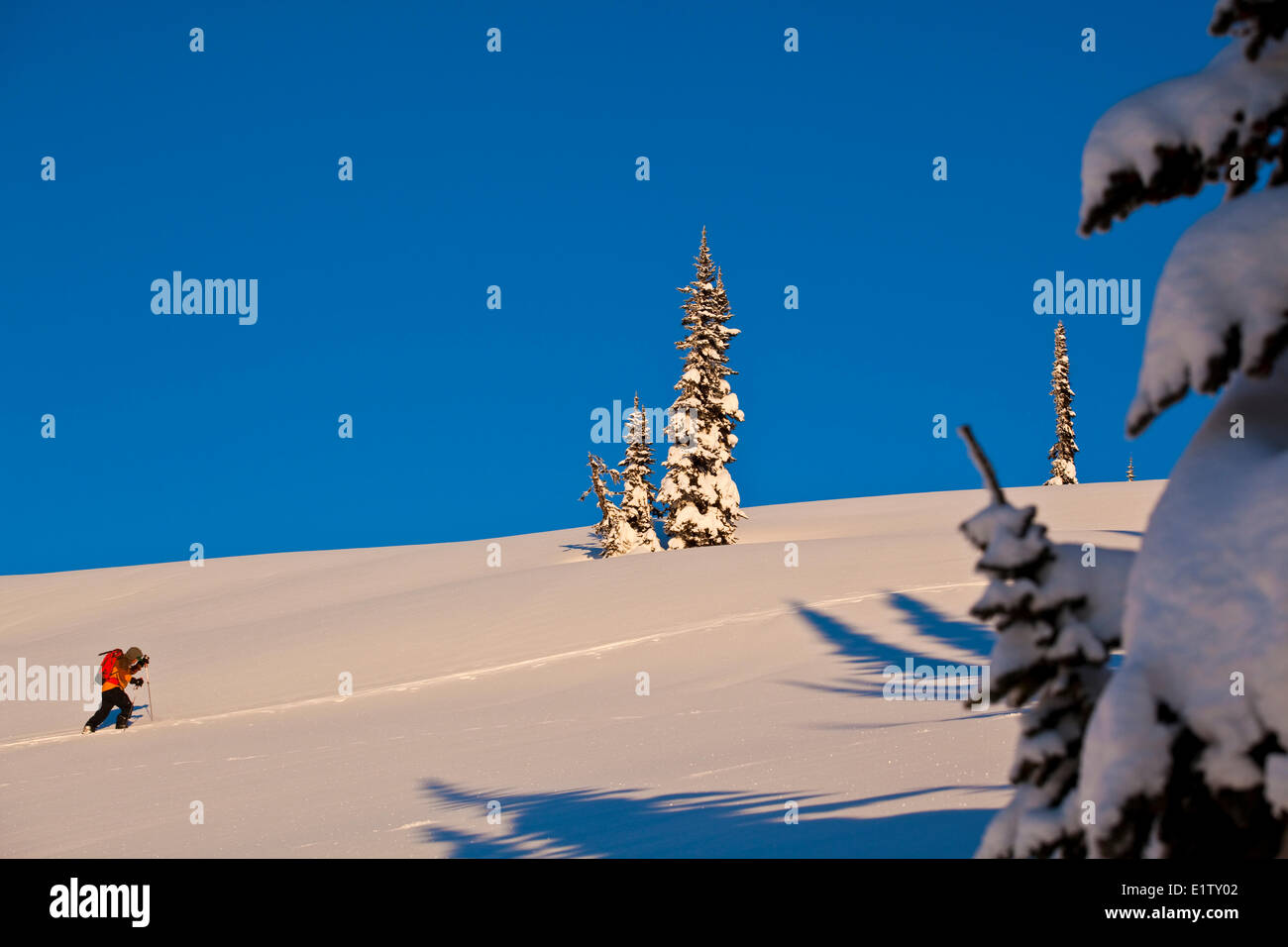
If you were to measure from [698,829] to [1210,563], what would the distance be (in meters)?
5.38

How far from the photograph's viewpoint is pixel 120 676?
17719 millimetres

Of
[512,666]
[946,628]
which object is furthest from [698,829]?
[512,666]

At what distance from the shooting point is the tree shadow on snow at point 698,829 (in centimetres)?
611

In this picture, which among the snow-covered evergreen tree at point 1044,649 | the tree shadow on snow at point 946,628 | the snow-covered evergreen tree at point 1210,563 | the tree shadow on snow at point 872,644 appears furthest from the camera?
the tree shadow on snow at point 946,628

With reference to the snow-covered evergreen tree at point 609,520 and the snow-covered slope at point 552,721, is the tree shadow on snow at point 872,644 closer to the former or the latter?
the snow-covered slope at point 552,721

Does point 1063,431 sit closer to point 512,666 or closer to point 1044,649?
point 512,666

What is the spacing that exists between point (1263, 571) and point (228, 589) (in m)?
42.3

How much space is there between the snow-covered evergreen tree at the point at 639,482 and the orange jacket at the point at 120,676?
92.3ft

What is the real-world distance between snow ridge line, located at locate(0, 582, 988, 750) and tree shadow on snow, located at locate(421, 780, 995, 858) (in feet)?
32.8

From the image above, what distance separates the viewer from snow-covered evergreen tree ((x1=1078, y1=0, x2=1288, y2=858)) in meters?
2.33

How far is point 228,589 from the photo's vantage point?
39.9 meters

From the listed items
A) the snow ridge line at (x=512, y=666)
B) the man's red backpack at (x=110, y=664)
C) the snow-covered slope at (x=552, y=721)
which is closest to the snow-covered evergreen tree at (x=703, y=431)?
the snow-covered slope at (x=552, y=721)

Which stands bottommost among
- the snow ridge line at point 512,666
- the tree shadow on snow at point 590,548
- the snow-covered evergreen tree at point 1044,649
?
the snow ridge line at point 512,666
